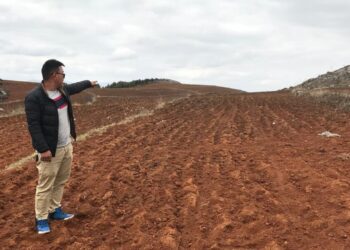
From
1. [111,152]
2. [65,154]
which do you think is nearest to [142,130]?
[111,152]

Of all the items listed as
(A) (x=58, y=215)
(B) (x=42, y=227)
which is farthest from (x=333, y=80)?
(B) (x=42, y=227)

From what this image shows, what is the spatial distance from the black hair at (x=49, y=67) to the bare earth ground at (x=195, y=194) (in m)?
1.91

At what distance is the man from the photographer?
6062mm

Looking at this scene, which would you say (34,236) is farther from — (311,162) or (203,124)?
(203,124)

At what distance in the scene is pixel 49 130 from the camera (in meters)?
6.21

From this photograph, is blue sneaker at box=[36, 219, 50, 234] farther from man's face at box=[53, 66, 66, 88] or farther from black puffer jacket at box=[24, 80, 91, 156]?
man's face at box=[53, 66, 66, 88]

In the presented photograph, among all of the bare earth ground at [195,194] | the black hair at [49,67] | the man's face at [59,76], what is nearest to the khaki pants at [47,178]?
the bare earth ground at [195,194]

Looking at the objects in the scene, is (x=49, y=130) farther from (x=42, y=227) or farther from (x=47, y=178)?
(x=42, y=227)

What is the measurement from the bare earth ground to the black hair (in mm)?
1909

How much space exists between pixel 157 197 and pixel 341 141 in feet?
20.9

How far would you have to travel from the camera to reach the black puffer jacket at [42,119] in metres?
6.05

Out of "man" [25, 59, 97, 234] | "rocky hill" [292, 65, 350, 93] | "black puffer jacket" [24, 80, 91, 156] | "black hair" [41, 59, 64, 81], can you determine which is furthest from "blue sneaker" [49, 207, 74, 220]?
"rocky hill" [292, 65, 350, 93]

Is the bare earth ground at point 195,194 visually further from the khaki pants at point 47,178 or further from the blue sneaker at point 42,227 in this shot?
the khaki pants at point 47,178

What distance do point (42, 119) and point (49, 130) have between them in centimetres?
16
